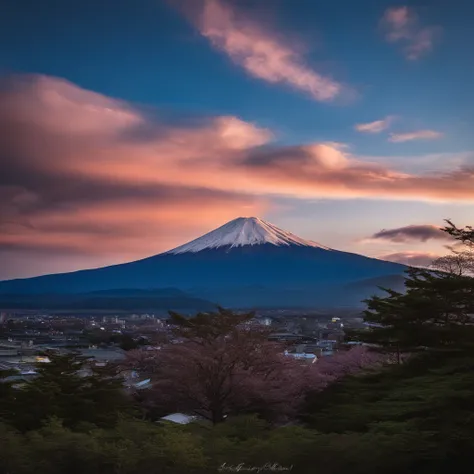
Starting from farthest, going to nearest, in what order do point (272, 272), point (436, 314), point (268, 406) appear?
1. point (272, 272)
2. point (268, 406)
3. point (436, 314)

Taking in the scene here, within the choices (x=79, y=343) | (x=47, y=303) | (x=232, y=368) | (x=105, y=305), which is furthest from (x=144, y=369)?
(x=47, y=303)

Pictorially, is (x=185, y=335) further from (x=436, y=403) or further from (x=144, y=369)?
(x=436, y=403)

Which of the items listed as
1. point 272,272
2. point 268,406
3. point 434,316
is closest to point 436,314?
point 434,316

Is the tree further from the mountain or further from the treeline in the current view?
the mountain

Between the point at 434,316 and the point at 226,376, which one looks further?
the point at 226,376

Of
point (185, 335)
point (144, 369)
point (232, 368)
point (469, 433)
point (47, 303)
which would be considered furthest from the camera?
point (47, 303)

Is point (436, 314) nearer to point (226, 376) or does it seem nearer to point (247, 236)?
point (226, 376)

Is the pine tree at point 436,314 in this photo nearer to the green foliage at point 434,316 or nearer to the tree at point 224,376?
the green foliage at point 434,316
